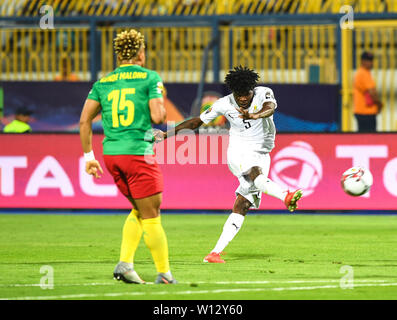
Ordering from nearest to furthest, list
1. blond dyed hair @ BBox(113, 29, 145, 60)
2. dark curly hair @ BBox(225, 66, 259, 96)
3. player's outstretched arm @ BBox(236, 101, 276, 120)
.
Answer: blond dyed hair @ BBox(113, 29, 145, 60), player's outstretched arm @ BBox(236, 101, 276, 120), dark curly hair @ BBox(225, 66, 259, 96)

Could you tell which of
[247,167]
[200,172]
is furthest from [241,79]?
[200,172]

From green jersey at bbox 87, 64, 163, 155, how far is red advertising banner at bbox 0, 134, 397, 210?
752cm

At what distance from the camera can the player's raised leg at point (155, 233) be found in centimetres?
845

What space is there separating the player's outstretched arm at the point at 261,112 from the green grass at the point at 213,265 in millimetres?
1501

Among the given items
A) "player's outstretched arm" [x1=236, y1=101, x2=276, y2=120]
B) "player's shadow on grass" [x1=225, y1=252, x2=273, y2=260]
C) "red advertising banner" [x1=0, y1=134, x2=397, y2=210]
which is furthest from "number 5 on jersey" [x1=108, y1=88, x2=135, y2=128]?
"red advertising banner" [x1=0, y1=134, x2=397, y2=210]

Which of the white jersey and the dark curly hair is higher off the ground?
the dark curly hair

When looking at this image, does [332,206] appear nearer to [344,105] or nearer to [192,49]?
[344,105]

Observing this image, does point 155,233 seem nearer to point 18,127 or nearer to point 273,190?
point 273,190

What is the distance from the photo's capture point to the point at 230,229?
10.6 meters

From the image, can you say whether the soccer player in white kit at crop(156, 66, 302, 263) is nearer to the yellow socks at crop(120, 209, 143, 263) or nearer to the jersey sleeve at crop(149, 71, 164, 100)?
the yellow socks at crop(120, 209, 143, 263)

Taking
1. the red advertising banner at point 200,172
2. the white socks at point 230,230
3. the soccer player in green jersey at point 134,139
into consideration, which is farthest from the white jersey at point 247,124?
the red advertising banner at point 200,172

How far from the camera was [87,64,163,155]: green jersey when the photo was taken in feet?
27.8

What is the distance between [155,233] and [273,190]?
7.02 ft
